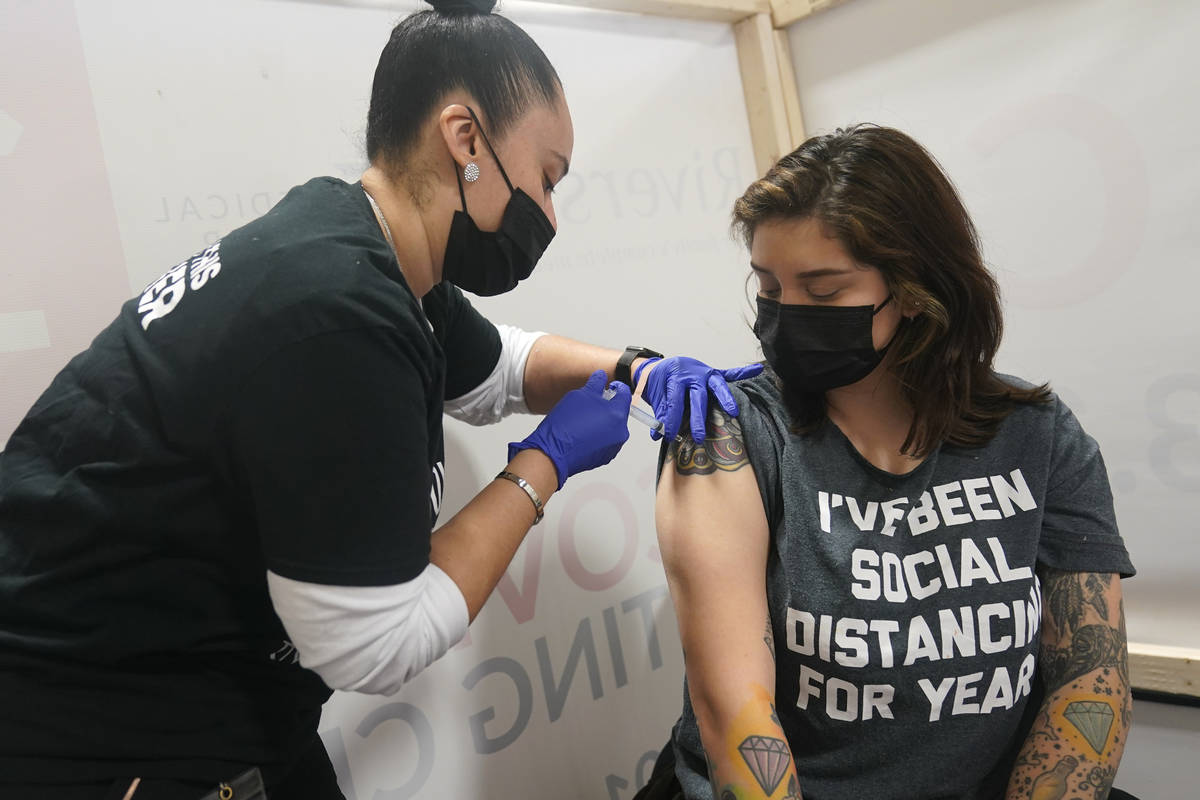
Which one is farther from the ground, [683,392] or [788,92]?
[788,92]

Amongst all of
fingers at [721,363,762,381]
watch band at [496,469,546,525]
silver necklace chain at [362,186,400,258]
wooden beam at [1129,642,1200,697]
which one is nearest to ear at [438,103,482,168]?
silver necklace chain at [362,186,400,258]

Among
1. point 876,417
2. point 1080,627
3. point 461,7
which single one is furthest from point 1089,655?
point 461,7

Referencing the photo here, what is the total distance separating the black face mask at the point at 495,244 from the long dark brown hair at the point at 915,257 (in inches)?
14.3

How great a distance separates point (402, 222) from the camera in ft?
3.39

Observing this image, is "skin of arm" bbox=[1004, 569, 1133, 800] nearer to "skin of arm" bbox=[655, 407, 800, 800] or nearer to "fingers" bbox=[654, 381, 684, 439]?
"skin of arm" bbox=[655, 407, 800, 800]

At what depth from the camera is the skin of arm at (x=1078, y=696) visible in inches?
44.4

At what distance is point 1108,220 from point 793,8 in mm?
952

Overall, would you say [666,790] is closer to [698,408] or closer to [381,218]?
[698,408]

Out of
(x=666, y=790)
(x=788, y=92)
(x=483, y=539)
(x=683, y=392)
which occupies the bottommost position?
(x=666, y=790)

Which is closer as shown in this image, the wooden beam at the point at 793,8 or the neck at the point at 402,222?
the neck at the point at 402,222

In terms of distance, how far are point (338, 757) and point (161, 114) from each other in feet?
3.66

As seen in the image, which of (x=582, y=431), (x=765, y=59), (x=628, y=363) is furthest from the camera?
(x=765, y=59)

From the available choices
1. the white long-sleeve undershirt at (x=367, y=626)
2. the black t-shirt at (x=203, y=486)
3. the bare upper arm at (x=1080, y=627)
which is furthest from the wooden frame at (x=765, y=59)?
the white long-sleeve undershirt at (x=367, y=626)

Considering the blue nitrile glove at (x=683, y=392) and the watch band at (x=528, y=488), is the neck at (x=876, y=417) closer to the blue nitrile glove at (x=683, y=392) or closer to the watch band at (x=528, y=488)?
the blue nitrile glove at (x=683, y=392)
